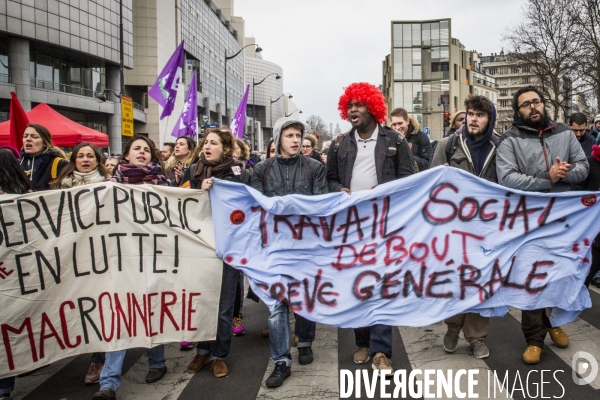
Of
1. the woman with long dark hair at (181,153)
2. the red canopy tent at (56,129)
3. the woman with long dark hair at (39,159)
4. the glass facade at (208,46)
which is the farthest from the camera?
the glass facade at (208,46)

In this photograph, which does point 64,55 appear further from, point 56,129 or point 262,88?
point 262,88

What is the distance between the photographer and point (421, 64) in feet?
155

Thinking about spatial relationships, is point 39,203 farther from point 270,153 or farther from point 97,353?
point 270,153

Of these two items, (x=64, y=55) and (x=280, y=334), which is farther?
(x=64, y=55)

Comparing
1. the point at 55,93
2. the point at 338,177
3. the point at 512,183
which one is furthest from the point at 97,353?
the point at 55,93

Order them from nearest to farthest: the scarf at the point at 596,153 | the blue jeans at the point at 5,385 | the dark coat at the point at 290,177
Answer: the blue jeans at the point at 5,385 < the dark coat at the point at 290,177 < the scarf at the point at 596,153

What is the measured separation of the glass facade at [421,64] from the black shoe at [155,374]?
4490cm

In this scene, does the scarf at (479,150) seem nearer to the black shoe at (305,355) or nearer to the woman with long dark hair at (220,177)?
the woman with long dark hair at (220,177)

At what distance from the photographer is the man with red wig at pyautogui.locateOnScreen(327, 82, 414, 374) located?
438 cm

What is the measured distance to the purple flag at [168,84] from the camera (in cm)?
1203

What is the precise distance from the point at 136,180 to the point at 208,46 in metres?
67.1

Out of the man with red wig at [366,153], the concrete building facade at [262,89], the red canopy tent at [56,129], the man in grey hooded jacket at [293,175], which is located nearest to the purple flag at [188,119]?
the red canopy tent at [56,129]

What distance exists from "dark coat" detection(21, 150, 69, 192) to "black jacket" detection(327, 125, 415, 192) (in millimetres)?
2890

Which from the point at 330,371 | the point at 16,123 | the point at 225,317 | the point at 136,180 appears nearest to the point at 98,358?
the point at 225,317
